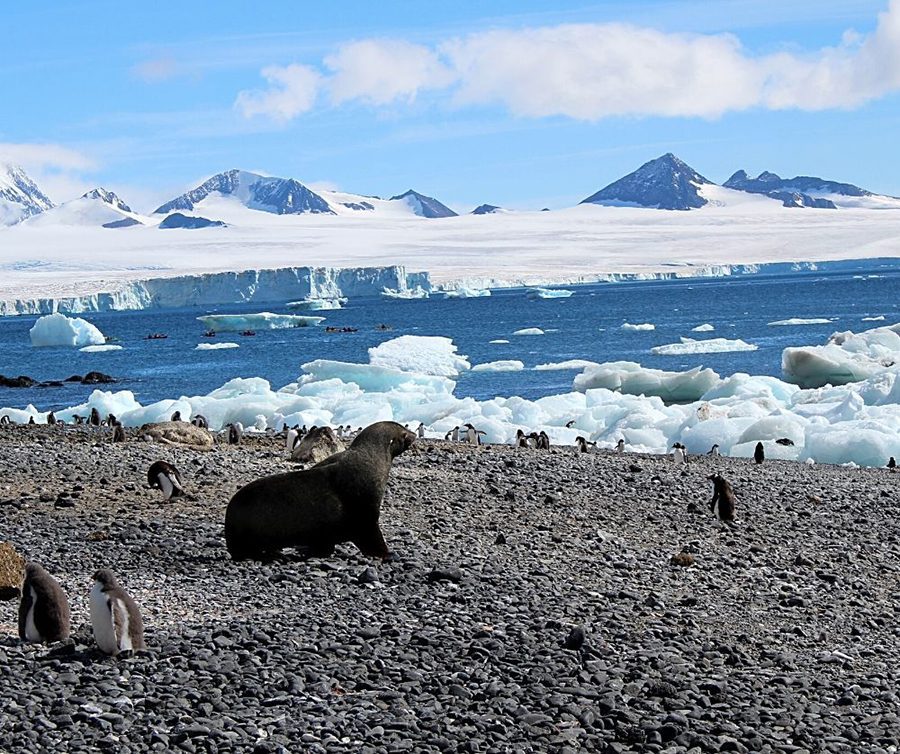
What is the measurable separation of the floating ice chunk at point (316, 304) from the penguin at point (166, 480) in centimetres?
8278

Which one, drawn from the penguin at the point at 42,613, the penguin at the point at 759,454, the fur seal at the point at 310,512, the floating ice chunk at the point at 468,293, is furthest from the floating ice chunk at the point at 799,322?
the penguin at the point at 42,613

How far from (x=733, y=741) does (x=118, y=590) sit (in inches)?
115

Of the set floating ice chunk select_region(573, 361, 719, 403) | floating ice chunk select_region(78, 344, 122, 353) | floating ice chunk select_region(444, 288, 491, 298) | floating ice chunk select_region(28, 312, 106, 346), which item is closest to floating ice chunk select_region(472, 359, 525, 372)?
floating ice chunk select_region(573, 361, 719, 403)

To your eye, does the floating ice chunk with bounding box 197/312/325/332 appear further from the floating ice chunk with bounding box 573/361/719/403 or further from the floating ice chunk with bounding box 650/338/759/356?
Result: the floating ice chunk with bounding box 573/361/719/403

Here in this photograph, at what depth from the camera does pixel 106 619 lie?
5.88 meters

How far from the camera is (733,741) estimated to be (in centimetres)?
513

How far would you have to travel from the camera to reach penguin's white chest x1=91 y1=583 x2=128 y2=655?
5868 millimetres

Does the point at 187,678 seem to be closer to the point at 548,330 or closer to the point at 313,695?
the point at 313,695

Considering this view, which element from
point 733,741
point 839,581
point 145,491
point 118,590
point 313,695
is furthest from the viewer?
point 145,491

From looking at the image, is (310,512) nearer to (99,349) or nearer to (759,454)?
(759,454)

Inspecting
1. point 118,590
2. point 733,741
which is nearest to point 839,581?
point 733,741

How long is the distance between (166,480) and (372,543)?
10.3 feet

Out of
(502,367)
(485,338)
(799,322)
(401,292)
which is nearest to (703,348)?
(502,367)

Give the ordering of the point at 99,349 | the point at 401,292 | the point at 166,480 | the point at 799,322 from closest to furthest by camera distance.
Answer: the point at 166,480, the point at 99,349, the point at 799,322, the point at 401,292
